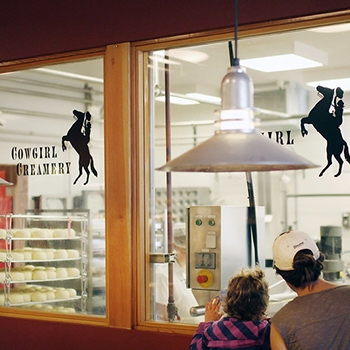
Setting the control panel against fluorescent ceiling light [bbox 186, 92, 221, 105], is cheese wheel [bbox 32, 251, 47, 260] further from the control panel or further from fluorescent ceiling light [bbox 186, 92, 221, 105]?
fluorescent ceiling light [bbox 186, 92, 221, 105]

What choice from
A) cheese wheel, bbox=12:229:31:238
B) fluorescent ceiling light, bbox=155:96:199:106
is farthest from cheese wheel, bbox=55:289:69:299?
fluorescent ceiling light, bbox=155:96:199:106

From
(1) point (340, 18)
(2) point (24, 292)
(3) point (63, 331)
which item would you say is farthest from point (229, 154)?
(2) point (24, 292)

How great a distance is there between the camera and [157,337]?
348 centimetres

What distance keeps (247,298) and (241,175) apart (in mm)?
1874

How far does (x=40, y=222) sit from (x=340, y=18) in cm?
210

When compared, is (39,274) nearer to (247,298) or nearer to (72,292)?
(72,292)

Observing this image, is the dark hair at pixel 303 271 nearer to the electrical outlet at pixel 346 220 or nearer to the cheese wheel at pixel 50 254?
the electrical outlet at pixel 346 220

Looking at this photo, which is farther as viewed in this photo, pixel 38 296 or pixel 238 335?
pixel 38 296

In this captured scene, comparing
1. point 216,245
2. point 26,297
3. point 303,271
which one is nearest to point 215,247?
point 216,245

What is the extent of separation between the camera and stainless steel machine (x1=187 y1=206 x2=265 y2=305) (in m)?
3.45

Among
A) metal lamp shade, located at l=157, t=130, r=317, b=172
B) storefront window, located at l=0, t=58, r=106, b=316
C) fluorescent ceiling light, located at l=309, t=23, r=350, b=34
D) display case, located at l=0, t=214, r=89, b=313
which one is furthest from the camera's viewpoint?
display case, located at l=0, t=214, r=89, b=313

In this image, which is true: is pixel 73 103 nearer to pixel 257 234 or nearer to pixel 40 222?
pixel 40 222

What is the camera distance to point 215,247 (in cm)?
346

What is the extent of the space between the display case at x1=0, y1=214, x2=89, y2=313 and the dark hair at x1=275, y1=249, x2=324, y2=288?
1.84 meters
